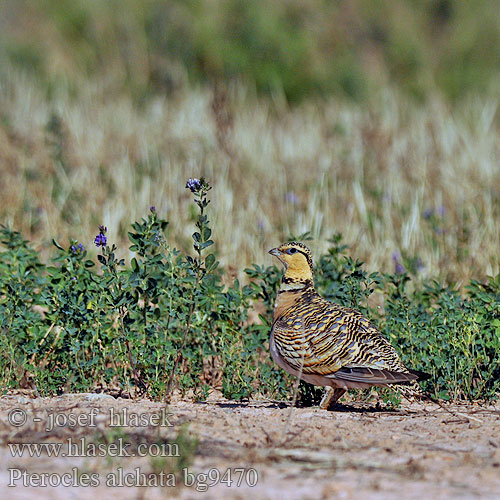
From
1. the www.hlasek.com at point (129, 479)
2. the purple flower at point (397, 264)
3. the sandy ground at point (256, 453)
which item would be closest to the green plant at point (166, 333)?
the sandy ground at point (256, 453)

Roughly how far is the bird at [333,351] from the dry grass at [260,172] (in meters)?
2.62

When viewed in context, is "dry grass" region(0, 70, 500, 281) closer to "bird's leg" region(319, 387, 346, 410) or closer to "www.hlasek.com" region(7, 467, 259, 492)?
"bird's leg" region(319, 387, 346, 410)

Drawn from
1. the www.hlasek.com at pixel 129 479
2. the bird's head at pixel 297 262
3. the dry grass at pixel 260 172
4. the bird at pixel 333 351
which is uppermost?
the dry grass at pixel 260 172

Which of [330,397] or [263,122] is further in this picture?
[263,122]

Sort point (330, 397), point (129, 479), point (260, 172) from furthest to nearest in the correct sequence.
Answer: point (260, 172), point (330, 397), point (129, 479)

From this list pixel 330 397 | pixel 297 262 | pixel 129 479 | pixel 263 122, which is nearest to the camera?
pixel 129 479

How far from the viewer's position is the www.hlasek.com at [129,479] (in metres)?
3.22

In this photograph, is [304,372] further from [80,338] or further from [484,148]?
[484,148]

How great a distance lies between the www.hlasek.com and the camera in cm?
322

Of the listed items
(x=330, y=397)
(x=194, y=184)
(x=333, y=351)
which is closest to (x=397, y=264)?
(x=330, y=397)

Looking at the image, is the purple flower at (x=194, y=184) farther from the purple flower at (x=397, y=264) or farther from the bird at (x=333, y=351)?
the purple flower at (x=397, y=264)

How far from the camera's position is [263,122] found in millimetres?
11672

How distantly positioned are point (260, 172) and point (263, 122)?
177 centimetres

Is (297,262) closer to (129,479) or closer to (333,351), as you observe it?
(333,351)
